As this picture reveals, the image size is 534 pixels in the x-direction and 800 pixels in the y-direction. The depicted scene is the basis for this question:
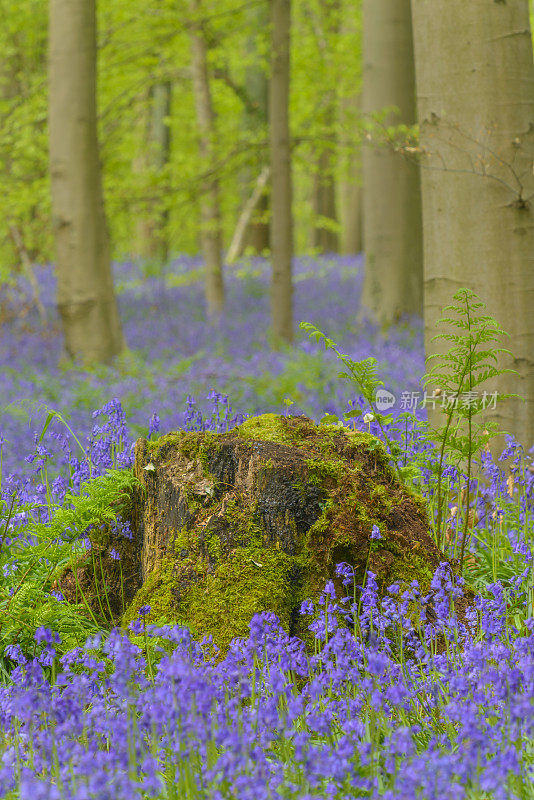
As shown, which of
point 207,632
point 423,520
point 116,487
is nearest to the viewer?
point 207,632

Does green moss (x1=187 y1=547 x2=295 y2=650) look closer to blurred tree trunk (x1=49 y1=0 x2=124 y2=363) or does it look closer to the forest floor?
the forest floor

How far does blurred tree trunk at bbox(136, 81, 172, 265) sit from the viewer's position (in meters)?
17.1

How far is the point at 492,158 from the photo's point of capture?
14.9 ft

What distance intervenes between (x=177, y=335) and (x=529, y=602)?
9333 millimetres

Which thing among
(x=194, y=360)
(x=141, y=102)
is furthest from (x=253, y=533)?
(x=141, y=102)

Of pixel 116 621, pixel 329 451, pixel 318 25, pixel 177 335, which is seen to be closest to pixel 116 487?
pixel 116 621

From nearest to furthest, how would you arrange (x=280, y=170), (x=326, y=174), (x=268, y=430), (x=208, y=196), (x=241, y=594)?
(x=241, y=594) → (x=268, y=430) → (x=280, y=170) → (x=208, y=196) → (x=326, y=174)

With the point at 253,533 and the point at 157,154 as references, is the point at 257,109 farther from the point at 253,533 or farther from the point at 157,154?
the point at 253,533

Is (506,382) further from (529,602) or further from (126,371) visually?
(126,371)

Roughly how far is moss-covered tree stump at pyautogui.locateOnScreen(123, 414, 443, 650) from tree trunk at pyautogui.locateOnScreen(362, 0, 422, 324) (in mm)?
7710

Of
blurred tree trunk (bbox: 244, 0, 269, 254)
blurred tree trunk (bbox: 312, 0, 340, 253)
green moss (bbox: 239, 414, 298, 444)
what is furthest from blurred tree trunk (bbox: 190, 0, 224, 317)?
green moss (bbox: 239, 414, 298, 444)

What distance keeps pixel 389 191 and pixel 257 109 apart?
15.9ft

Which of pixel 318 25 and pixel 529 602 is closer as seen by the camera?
pixel 529 602

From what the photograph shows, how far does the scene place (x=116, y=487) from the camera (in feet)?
10.1
